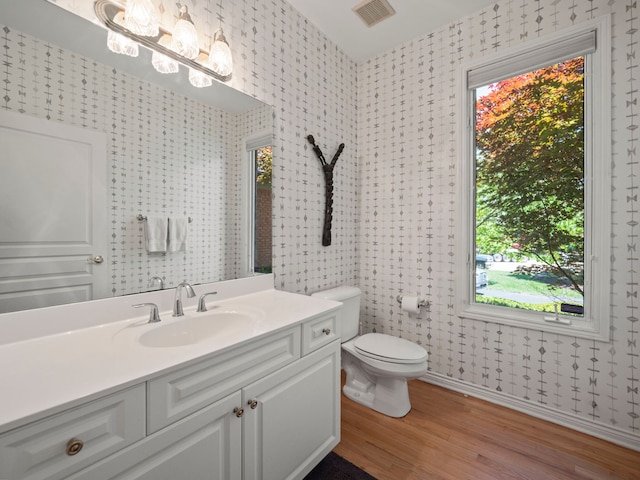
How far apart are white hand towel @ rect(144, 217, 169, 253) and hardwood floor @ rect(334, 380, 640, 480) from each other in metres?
1.39

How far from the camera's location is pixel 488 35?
1942 mm

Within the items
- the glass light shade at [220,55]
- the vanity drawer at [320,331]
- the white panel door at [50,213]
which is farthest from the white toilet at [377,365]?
the glass light shade at [220,55]

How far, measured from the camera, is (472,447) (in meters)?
1.57

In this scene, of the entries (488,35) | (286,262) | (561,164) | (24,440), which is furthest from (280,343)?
(488,35)

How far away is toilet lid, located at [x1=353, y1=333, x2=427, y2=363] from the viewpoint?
1751 millimetres

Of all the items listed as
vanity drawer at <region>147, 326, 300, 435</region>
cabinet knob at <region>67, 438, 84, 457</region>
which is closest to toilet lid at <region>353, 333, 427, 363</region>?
vanity drawer at <region>147, 326, 300, 435</region>

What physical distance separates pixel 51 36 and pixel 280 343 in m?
1.39

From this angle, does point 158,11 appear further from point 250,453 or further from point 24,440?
→ point 250,453

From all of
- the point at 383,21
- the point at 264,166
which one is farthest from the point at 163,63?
the point at 383,21

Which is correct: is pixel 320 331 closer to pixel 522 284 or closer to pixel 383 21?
pixel 522 284

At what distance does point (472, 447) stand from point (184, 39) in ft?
8.24

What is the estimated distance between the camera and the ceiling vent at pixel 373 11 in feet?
6.22

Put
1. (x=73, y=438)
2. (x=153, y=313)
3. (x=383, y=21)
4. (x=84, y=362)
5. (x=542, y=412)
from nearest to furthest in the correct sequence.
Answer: (x=73, y=438)
(x=84, y=362)
(x=153, y=313)
(x=542, y=412)
(x=383, y=21)

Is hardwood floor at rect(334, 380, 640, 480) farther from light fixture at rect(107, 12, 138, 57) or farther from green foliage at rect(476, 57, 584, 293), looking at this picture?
light fixture at rect(107, 12, 138, 57)
